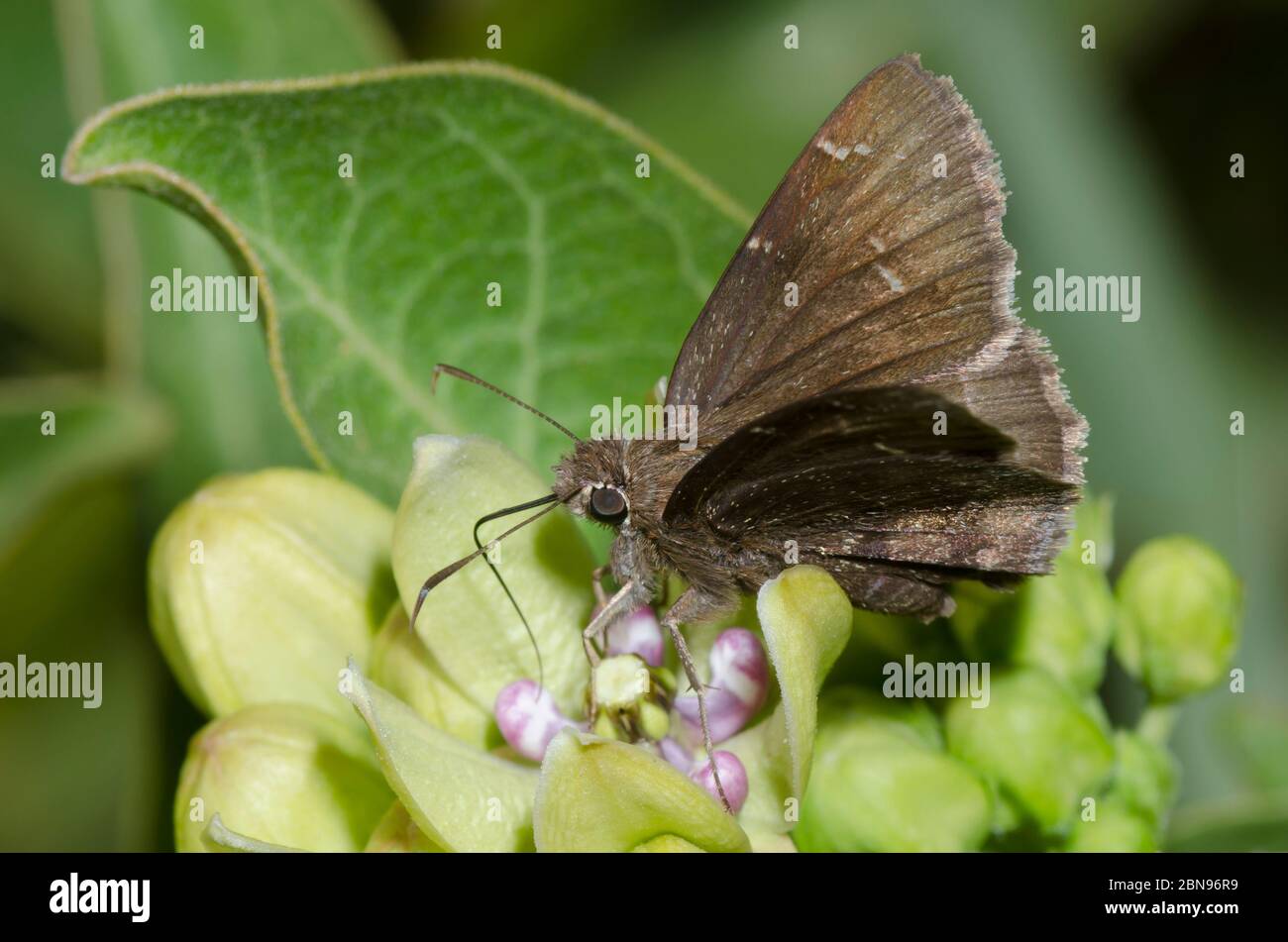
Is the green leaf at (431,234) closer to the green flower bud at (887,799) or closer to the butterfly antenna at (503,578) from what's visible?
the butterfly antenna at (503,578)

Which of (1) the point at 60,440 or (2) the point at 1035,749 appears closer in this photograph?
(2) the point at 1035,749

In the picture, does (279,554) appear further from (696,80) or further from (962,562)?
(696,80)

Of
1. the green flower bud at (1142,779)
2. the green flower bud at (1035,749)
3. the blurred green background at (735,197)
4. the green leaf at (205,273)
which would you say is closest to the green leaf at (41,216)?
the blurred green background at (735,197)

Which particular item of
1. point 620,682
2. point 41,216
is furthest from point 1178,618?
point 41,216

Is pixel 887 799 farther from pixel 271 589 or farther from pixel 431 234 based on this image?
pixel 431 234

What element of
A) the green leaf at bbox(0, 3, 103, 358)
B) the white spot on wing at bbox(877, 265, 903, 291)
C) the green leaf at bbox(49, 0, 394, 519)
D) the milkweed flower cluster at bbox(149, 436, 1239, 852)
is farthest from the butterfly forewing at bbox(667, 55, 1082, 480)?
the green leaf at bbox(0, 3, 103, 358)

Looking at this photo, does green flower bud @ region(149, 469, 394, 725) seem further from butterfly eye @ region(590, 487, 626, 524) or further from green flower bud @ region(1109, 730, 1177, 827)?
green flower bud @ region(1109, 730, 1177, 827)
